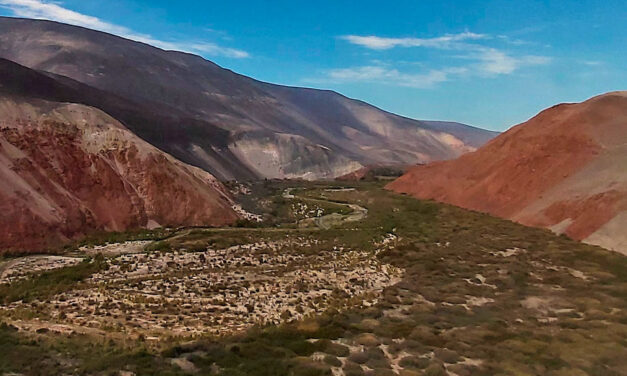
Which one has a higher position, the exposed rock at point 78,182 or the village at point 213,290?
the exposed rock at point 78,182

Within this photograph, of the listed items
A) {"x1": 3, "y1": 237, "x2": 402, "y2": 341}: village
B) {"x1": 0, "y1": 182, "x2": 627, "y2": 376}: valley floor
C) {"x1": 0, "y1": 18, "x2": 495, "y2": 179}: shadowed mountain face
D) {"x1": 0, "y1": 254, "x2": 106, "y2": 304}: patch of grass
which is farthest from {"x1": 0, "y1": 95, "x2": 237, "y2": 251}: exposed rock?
{"x1": 0, "y1": 18, "x2": 495, "y2": 179}: shadowed mountain face

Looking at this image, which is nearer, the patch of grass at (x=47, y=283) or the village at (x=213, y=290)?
the village at (x=213, y=290)

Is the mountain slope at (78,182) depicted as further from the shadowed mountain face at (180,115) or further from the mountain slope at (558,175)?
the shadowed mountain face at (180,115)

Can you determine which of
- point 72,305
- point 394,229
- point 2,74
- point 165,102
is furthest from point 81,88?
point 72,305

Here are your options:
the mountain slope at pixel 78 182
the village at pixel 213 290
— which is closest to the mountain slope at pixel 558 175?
the village at pixel 213 290

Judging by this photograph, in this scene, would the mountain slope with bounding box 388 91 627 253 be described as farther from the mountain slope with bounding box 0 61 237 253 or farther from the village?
the mountain slope with bounding box 0 61 237 253

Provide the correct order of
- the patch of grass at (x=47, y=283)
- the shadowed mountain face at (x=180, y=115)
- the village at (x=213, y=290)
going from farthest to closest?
the shadowed mountain face at (x=180, y=115) < the patch of grass at (x=47, y=283) < the village at (x=213, y=290)

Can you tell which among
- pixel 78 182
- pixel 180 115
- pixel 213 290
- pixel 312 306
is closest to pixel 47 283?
pixel 213 290
